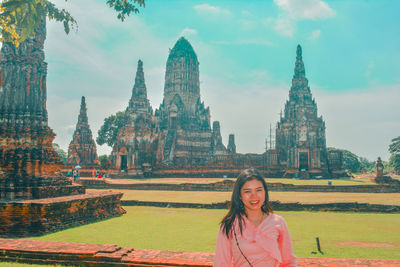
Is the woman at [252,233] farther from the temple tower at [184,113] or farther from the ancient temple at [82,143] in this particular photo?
the temple tower at [184,113]

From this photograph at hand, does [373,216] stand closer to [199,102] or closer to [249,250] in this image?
[249,250]

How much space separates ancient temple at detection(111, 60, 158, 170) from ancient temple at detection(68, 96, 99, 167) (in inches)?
191

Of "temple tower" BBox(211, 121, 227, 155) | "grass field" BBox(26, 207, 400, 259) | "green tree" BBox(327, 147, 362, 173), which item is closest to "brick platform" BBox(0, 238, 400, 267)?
"grass field" BBox(26, 207, 400, 259)

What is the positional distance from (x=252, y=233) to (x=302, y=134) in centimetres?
3539

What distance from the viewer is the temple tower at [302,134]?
3484 centimetres

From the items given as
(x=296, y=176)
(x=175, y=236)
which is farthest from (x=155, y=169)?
(x=175, y=236)

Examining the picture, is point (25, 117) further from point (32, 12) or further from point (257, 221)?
point (257, 221)

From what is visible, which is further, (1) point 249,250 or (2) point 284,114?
(2) point 284,114

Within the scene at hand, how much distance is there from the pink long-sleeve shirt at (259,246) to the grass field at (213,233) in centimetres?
311

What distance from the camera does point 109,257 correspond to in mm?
4852

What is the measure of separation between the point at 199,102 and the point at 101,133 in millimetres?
20079

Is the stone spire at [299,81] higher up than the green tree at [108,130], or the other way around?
the stone spire at [299,81]

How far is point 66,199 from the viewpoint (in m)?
8.32

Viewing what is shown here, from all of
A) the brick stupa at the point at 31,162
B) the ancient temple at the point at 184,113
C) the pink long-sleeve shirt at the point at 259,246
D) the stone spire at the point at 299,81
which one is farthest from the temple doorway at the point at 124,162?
the pink long-sleeve shirt at the point at 259,246
